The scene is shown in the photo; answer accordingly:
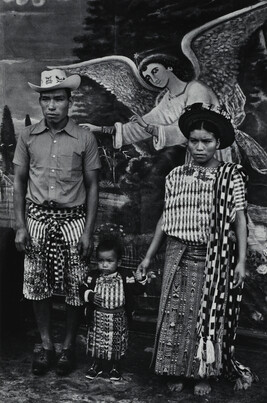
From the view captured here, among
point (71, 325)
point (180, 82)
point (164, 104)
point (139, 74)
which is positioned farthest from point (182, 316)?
point (139, 74)

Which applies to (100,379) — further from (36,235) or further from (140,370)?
(36,235)

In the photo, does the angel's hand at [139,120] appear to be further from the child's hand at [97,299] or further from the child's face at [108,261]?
the child's hand at [97,299]

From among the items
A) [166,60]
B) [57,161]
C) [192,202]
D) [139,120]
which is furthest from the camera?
[139,120]

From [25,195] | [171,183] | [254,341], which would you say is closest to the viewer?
[171,183]

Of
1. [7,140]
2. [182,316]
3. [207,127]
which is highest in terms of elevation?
[7,140]

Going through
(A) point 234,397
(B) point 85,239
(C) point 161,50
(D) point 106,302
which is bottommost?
(A) point 234,397

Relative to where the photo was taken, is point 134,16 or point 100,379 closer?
point 100,379

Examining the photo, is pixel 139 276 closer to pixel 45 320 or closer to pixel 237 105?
pixel 45 320

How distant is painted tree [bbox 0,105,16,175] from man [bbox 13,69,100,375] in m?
0.97

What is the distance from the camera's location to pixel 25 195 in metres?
4.76

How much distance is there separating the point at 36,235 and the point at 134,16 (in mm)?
1977

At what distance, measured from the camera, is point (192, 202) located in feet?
14.0

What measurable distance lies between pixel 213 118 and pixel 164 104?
1107 millimetres

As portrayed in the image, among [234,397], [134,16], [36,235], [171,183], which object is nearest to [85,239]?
[36,235]
